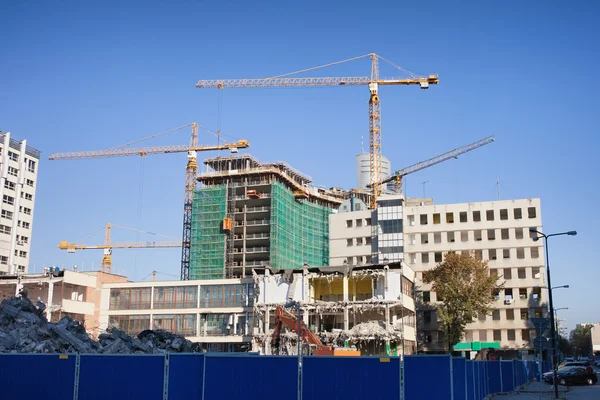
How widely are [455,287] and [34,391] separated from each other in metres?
67.0

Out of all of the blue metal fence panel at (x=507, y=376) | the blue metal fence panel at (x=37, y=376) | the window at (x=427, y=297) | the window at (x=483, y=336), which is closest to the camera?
the blue metal fence panel at (x=37, y=376)

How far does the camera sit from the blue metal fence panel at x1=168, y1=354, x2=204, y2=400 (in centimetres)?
1944

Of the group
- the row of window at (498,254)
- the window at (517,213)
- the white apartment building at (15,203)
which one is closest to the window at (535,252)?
the row of window at (498,254)

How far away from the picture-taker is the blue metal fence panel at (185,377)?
19438 millimetres

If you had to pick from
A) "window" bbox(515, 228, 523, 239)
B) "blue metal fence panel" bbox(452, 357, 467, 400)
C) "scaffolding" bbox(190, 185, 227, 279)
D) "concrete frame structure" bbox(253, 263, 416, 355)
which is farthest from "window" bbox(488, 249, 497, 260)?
"blue metal fence panel" bbox(452, 357, 467, 400)

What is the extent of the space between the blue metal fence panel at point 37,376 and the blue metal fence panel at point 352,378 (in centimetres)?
779

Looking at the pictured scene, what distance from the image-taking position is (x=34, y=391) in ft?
68.5

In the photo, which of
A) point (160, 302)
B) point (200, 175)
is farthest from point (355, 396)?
point (200, 175)

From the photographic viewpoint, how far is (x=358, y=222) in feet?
358

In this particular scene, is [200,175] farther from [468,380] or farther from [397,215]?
[468,380]

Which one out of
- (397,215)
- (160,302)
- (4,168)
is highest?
(4,168)

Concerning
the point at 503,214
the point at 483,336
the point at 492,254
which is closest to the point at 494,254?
the point at 492,254

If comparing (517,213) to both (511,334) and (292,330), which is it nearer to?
(511,334)

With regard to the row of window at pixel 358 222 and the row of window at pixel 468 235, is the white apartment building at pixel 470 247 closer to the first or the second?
the row of window at pixel 468 235
